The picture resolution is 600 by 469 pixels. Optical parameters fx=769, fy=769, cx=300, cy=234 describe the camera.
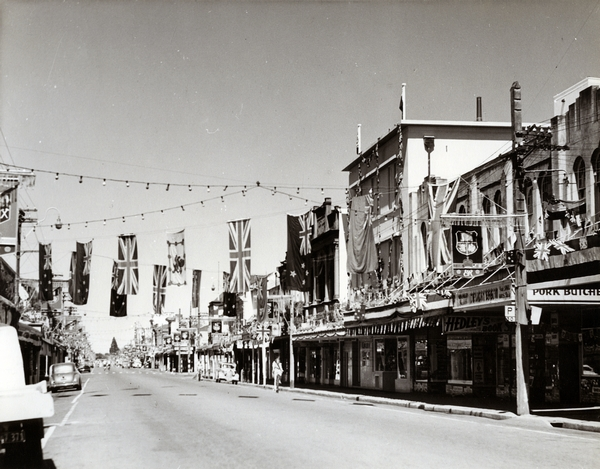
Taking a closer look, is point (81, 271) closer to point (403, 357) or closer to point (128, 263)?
point (128, 263)

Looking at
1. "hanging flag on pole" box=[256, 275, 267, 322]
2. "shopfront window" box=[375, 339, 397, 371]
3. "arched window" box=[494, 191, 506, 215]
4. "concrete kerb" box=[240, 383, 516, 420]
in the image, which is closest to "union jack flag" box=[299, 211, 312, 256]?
"shopfront window" box=[375, 339, 397, 371]

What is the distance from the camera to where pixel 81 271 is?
3669cm

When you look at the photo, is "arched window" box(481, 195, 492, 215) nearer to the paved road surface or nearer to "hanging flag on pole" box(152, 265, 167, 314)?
the paved road surface

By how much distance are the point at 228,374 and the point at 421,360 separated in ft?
95.8

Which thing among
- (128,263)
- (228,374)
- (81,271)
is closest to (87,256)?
(81,271)

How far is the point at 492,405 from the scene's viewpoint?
26.1m

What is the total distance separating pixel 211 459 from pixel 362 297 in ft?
95.1

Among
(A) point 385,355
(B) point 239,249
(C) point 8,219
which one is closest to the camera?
(C) point 8,219

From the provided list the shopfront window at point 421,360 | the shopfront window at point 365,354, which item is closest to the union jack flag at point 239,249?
the shopfront window at point 421,360

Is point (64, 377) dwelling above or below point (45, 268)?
below

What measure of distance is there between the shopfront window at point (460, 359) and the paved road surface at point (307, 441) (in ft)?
30.7

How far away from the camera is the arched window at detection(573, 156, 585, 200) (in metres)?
24.9

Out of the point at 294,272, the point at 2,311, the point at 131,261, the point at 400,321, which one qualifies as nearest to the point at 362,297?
the point at 294,272

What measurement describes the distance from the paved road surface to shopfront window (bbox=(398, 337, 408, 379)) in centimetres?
1436
